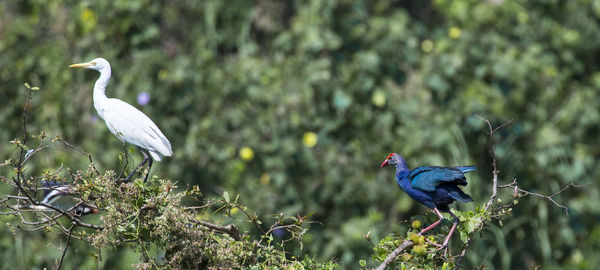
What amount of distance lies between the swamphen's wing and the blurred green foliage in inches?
104

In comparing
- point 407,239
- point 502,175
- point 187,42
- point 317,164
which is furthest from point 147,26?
point 407,239

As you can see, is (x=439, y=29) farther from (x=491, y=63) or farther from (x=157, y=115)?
(x=157, y=115)

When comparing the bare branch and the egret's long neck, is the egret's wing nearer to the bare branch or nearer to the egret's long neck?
the egret's long neck

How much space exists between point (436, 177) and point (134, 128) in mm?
880

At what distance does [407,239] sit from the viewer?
2064mm

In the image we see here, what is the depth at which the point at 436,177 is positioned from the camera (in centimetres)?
206

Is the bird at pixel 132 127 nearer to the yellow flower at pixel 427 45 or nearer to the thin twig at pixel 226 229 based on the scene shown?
the thin twig at pixel 226 229

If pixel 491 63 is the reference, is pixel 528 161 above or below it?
below

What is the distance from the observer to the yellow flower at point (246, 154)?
5.09 metres

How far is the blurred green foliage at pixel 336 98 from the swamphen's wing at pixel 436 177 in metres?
2.65

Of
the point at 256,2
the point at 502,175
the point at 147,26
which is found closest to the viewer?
the point at 502,175

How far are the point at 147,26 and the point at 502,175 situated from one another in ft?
8.92

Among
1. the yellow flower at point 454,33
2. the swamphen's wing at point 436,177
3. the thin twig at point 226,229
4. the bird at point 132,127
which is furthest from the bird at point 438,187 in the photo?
the yellow flower at point 454,33

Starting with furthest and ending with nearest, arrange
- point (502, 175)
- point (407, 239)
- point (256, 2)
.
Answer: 1. point (256, 2)
2. point (502, 175)
3. point (407, 239)
